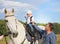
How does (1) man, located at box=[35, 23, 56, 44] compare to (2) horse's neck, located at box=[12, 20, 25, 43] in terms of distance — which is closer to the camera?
(1) man, located at box=[35, 23, 56, 44]

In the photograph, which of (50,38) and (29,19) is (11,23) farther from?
(50,38)

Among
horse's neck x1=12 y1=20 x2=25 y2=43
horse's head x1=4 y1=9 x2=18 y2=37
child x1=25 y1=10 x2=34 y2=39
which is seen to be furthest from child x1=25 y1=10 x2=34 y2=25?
horse's head x1=4 y1=9 x2=18 y2=37

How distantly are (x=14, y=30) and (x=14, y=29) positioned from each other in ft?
0.08

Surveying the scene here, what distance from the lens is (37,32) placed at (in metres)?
5.12

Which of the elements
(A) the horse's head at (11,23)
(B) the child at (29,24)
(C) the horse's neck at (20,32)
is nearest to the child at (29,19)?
(B) the child at (29,24)

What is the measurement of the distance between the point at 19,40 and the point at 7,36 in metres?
0.24

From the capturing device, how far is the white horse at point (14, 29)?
4.61 metres

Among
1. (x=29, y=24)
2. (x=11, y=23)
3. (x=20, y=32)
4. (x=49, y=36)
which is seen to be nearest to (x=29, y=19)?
(x=29, y=24)

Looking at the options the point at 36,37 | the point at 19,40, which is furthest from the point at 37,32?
the point at 19,40

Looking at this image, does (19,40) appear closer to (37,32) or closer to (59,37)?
(37,32)

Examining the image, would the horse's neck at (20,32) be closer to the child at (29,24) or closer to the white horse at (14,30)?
the white horse at (14,30)

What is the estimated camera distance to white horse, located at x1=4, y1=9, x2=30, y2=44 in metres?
4.61

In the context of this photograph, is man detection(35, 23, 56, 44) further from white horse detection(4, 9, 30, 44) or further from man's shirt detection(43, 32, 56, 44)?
white horse detection(4, 9, 30, 44)

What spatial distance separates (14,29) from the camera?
4.60 meters
